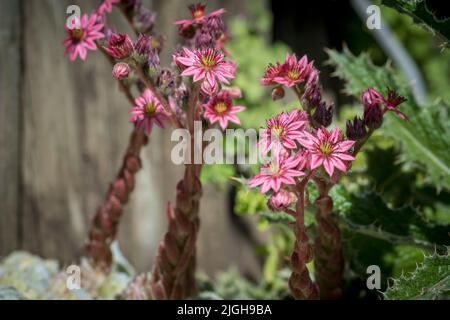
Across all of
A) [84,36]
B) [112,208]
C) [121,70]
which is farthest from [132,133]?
[121,70]

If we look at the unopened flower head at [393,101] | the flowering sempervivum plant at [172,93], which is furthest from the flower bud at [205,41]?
the unopened flower head at [393,101]

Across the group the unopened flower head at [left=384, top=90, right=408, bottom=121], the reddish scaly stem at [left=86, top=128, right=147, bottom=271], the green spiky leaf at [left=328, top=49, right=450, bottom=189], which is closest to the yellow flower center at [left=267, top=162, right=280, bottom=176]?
the unopened flower head at [left=384, top=90, right=408, bottom=121]

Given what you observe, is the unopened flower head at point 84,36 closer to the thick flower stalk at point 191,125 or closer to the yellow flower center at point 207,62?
the thick flower stalk at point 191,125
